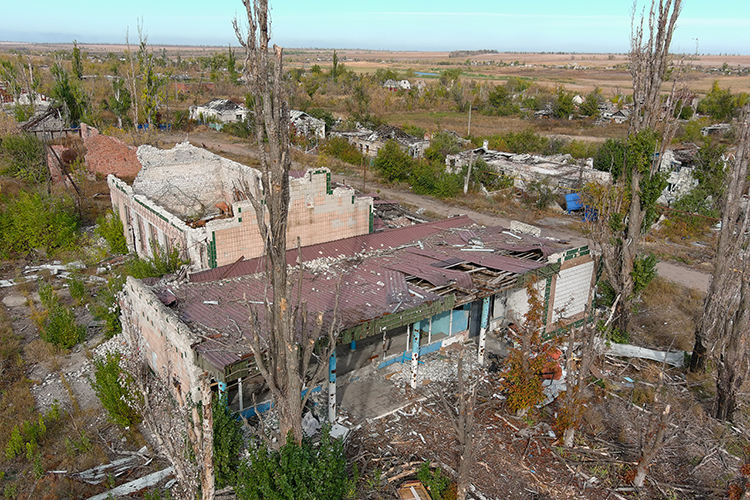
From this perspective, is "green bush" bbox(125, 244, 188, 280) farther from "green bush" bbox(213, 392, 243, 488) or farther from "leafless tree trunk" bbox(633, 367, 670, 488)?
"leafless tree trunk" bbox(633, 367, 670, 488)

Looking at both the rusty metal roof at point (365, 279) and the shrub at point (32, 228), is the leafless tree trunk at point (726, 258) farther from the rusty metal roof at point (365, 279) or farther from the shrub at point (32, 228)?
the shrub at point (32, 228)

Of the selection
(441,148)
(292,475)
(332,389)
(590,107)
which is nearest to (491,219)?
(441,148)

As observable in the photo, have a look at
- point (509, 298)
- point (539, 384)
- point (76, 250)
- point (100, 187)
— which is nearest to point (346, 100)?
point (100, 187)

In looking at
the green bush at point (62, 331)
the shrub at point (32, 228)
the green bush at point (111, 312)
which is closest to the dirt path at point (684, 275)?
the green bush at point (111, 312)

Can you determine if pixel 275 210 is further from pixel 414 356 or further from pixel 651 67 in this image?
pixel 651 67

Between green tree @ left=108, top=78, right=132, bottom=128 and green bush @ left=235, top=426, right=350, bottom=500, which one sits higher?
green tree @ left=108, top=78, right=132, bottom=128

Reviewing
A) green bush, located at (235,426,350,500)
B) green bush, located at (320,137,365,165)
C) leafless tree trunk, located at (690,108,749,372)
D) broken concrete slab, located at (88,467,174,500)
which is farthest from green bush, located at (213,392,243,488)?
green bush, located at (320,137,365,165)
